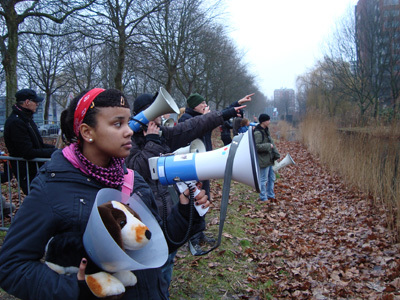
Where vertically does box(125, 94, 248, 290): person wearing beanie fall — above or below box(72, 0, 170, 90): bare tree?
below

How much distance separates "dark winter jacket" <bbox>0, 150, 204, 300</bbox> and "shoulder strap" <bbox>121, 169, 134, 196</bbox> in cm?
14

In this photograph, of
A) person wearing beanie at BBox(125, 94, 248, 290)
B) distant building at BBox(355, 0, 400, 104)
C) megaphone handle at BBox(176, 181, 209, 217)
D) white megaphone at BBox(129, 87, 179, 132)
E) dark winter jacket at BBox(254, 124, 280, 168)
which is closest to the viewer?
megaphone handle at BBox(176, 181, 209, 217)

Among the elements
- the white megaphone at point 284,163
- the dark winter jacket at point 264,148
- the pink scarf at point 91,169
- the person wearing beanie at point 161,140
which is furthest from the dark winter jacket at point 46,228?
the white megaphone at point 284,163

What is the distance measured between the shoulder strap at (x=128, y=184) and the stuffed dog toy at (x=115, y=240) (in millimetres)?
237

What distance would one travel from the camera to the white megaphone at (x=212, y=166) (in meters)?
1.87

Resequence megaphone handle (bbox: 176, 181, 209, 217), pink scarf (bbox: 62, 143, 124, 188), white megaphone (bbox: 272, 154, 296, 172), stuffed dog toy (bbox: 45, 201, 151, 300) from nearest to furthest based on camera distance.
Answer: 1. stuffed dog toy (bbox: 45, 201, 151, 300)
2. pink scarf (bbox: 62, 143, 124, 188)
3. megaphone handle (bbox: 176, 181, 209, 217)
4. white megaphone (bbox: 272, 154, 296, 172)

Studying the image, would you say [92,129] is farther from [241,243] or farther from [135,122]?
[241,243]

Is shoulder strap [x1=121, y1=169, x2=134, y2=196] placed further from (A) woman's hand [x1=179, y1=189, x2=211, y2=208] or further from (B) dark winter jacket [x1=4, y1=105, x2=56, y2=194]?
(B) dark winter jacket [x1=4, y1=105, x2=56, y2=194]

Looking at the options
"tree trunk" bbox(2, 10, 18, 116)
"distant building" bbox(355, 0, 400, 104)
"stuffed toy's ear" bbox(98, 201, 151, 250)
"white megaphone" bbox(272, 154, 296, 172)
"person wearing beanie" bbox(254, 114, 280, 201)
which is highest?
"distant building" bbox(355, 0, 400, 104)

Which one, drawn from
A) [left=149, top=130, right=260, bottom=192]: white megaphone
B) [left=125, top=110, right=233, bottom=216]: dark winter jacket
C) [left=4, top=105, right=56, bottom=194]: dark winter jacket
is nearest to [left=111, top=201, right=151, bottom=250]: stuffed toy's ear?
[left=149, top=130, right=260, bottom=192]: white megaphone

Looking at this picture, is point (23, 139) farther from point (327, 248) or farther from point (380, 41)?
point (380, 41)

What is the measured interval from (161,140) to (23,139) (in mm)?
2172

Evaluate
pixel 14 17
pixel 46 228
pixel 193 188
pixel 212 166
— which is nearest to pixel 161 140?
pixel 212 166

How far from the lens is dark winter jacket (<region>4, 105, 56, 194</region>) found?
3.87m
